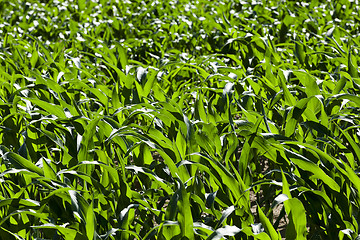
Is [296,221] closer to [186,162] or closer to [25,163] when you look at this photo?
[186,162]

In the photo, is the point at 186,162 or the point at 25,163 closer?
Result: the point at 186,162

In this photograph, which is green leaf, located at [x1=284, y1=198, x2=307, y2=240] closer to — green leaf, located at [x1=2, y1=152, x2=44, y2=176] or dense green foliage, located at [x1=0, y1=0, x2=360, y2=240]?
dense green foliage, located at [x1=0, y1=0, x2=360, y2=240]

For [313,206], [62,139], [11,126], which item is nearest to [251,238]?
[313,206]

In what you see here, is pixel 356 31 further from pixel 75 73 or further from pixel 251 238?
pixel 251 238

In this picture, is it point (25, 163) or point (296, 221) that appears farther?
point (25, 163)

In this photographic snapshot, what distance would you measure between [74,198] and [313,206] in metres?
0.86

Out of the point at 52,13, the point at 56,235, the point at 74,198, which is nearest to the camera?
the point at 74,198

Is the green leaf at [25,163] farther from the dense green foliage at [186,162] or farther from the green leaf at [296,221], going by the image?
the green leaf at [296,221]

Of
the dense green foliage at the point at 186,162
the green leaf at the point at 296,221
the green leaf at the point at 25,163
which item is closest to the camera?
the green leaf at the point at 296,221

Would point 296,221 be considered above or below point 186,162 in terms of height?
below

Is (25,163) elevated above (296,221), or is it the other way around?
(25,163)

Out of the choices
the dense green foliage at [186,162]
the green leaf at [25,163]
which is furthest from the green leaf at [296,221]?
the green leaf at [25,163]

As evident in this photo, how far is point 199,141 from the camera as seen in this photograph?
187cm

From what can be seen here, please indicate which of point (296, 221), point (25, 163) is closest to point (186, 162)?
point (296, 221)
